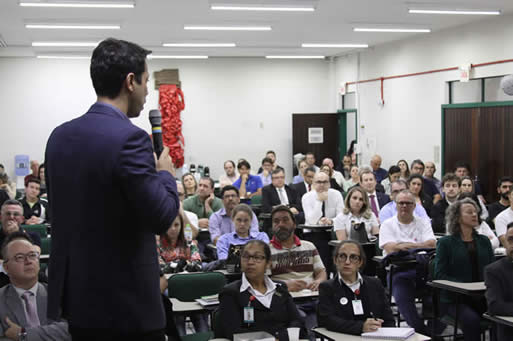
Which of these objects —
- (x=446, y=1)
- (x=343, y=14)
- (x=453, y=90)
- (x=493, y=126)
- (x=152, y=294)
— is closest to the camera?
(x=152, y=294)

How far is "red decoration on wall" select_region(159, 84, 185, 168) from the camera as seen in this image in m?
14.9

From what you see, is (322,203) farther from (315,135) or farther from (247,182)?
(315,135)

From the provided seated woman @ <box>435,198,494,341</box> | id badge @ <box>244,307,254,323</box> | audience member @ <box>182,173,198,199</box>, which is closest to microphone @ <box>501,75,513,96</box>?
audience member @ <box>182,173,198,199</box>

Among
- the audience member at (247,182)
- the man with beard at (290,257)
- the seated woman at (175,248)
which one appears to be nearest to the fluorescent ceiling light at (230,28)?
the audience member at (247,182)

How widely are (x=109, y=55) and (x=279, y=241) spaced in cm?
392

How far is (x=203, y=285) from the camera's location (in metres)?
4.61

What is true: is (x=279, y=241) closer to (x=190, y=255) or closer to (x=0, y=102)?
(x=190, y=255)

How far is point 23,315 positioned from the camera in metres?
3.81

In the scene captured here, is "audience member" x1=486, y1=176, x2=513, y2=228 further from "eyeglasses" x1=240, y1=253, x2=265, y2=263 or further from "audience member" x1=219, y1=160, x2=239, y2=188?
"audience member" x1=219, y1=160, x2=239, y2=188

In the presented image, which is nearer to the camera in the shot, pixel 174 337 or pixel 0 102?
pixel 174 337

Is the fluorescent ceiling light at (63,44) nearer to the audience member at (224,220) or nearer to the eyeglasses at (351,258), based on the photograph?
the audience member at (224,220)

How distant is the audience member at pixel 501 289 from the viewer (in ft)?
13.4

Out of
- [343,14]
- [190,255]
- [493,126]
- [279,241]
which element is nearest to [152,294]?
[279,241]

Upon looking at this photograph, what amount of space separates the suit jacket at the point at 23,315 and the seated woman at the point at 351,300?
1570 millimetres
